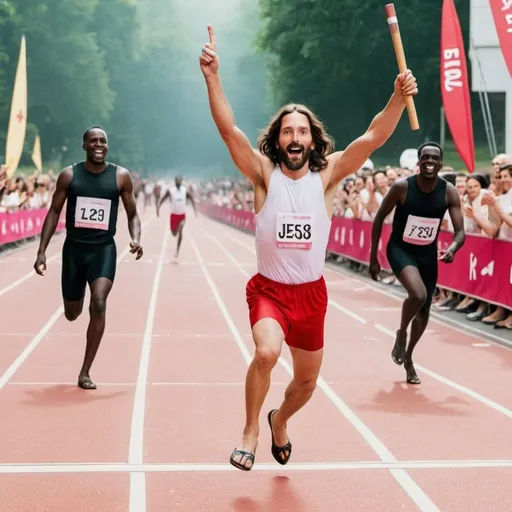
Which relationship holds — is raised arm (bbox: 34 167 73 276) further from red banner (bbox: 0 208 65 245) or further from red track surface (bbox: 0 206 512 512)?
red banner (bbox: 0 208 65 245)

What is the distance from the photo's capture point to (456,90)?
63.1ft

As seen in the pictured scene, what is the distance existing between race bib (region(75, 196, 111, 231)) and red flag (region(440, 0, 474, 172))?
923 cm

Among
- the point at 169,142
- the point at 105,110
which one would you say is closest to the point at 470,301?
the point at 105,110

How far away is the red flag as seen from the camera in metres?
18.0

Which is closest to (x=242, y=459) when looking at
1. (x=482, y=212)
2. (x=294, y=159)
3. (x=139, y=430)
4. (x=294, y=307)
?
(x=294, y=307)

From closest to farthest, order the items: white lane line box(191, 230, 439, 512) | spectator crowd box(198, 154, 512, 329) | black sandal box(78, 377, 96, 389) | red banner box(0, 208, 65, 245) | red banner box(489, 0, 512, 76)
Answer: white lane line box(191, 230, 439, 512) < black sandal box(78, 377, 96, 389) < spectator crowd box(198, 154, 512, 329) < red banner box(489, 0, 512, 76) < red banner box(0, 208, 65, 245)

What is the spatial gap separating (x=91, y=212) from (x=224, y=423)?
8.05 ft

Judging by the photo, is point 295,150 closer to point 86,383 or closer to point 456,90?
point 86,383

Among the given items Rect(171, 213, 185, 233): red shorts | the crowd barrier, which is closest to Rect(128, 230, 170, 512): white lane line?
the crowd barrier

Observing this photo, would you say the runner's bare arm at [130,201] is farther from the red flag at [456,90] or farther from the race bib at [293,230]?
the red flag at [456,90]

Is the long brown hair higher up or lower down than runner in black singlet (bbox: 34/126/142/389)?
higher up

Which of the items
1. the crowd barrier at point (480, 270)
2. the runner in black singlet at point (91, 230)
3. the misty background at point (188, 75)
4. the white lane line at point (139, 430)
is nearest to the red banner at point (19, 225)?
the crowd barrier at point (480, 270)

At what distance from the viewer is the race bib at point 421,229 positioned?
32.8 ft

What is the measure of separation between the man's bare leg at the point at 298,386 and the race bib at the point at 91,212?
353cm
